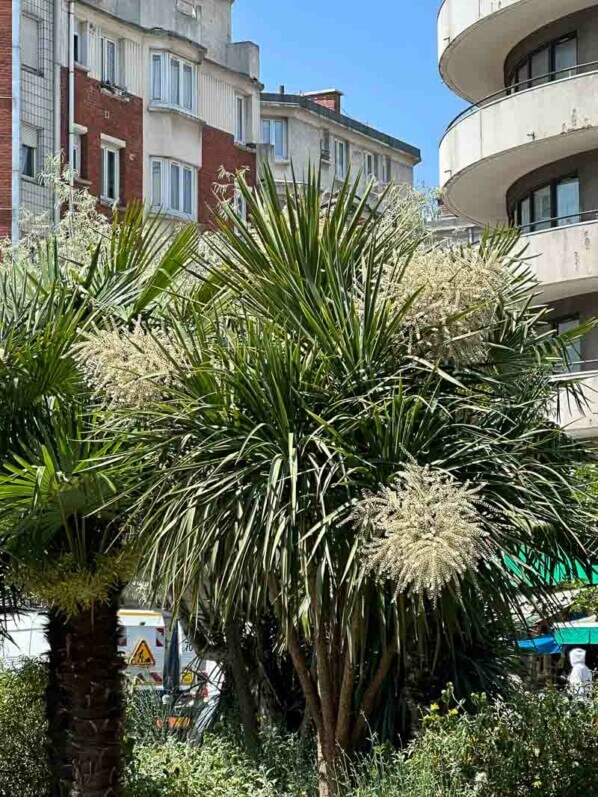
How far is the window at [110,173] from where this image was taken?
39.3m

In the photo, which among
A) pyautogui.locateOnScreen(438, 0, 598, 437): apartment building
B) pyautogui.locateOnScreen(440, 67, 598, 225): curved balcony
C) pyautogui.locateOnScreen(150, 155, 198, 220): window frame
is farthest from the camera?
pyautogui.locateOnScreen(150, 155, 198, 220): window frame

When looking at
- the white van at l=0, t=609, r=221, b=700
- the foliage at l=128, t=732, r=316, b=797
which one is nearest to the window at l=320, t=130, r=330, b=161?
the white van at l=0, t=609, r=221, b=700

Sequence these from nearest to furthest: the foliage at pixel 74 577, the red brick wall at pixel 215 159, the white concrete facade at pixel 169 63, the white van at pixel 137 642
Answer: the foliage at pixel 74 577 < the white van at pixel 137 642 < the white concrete facade at pixel 169 63 < the red brick wall at pixel 215 159

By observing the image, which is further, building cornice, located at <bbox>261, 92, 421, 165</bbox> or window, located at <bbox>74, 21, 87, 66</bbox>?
building cornice, located at <bbox>261, 92, 421, 165</bbox>

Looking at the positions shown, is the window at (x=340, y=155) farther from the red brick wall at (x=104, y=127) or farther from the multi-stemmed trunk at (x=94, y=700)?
the multi-stemmed trunk at (x=94, y=700)

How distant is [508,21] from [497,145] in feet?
7.55

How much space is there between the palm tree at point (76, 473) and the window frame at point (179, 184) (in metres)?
30.0

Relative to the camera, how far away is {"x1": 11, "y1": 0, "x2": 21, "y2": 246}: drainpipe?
35719mm

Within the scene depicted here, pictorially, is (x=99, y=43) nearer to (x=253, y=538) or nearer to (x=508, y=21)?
(x=508, y=21)

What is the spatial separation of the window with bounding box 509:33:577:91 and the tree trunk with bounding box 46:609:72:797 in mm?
17117

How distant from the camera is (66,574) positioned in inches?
404

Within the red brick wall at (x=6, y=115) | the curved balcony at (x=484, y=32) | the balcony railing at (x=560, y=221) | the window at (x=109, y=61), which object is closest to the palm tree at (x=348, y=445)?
the balcony railing at (x=560, y=221)

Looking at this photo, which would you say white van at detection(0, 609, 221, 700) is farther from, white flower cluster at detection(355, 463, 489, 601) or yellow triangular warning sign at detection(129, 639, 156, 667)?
white flower cluster at detection(355, 463, 489, 601)

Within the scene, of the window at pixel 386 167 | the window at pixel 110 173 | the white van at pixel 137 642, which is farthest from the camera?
the window at pixel 386 167
